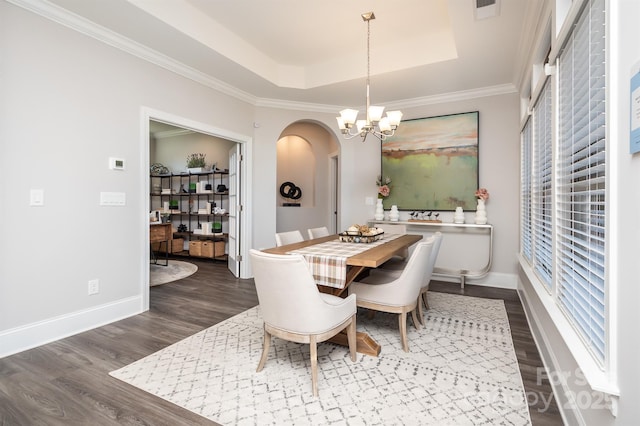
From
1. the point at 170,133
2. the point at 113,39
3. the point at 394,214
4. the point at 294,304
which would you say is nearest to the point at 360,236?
the point at 294,304

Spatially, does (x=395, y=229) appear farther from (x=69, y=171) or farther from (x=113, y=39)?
(x=113, y=39)

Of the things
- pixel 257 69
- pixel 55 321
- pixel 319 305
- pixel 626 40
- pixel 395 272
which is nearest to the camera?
pixel 626 40

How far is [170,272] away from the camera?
5.13 metres

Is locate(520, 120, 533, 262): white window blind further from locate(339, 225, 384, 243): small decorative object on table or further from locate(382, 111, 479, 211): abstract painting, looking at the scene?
locate(339, 225, 384, 243): small decorative object on table

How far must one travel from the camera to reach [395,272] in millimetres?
2930

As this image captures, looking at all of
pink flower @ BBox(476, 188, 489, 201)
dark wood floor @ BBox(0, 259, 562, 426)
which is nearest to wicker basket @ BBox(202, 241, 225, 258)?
dark wood floor @ BBox(0, 259, 562, 426)

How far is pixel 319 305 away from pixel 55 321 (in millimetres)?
2341

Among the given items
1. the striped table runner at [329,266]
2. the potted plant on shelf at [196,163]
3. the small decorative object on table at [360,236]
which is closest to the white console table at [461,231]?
the small decorative object on table at [360,236]

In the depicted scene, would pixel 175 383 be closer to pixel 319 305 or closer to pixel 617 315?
pixel 319 305

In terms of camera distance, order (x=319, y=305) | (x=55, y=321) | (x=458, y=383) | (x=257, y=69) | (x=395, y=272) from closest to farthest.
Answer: (x=319, y=305)
(x=458, y=383)
(x=55, y=321)
(x=395, y=272)
(x=257, y=69)

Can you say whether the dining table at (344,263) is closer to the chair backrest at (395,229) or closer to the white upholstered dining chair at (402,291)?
the white upholstered dining chair at (402,291)

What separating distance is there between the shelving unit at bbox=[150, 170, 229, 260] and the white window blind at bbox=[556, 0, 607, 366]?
18.2ft

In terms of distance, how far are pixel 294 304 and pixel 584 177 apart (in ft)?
5.58

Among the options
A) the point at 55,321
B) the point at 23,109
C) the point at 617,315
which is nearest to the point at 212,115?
the point at 23,109
